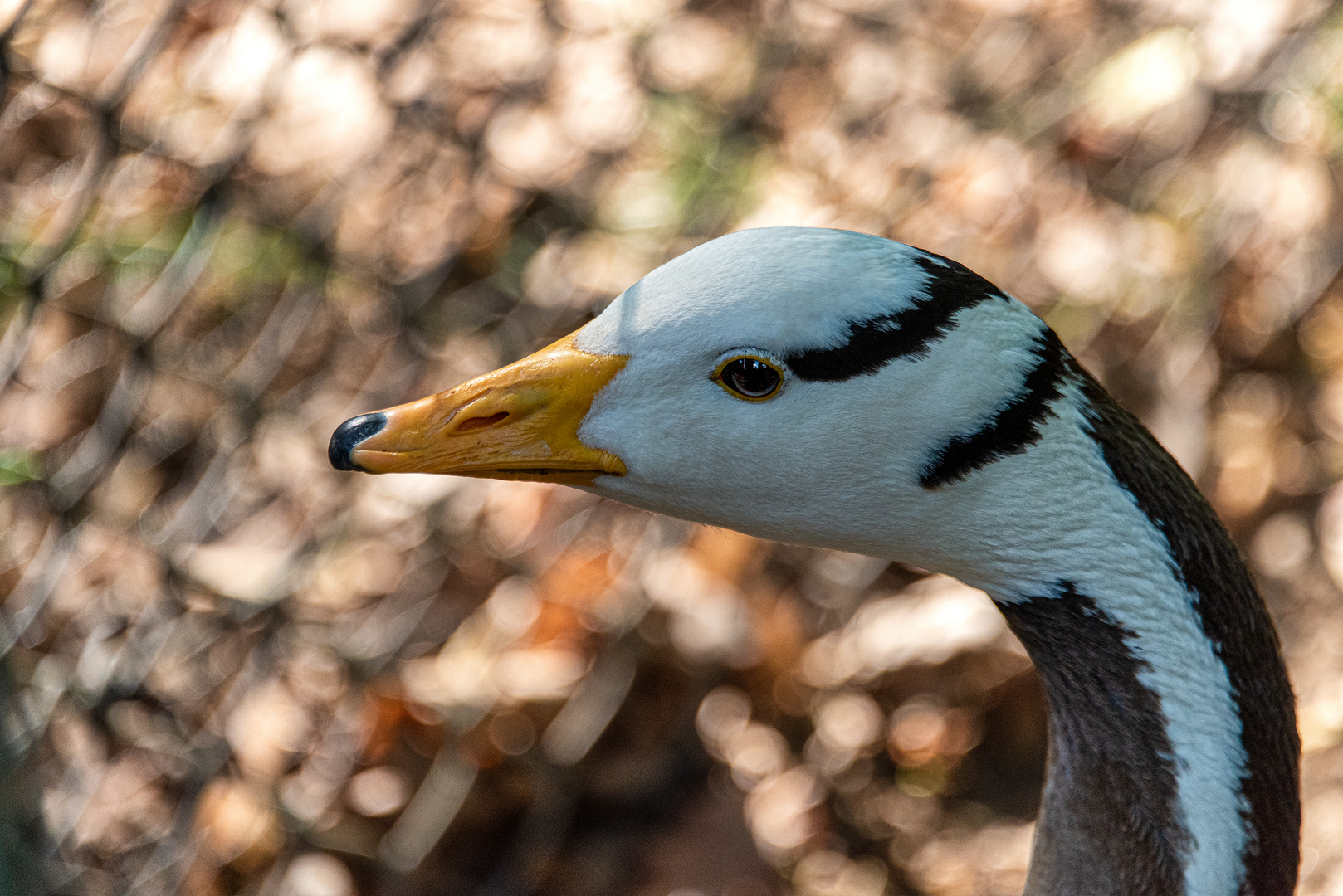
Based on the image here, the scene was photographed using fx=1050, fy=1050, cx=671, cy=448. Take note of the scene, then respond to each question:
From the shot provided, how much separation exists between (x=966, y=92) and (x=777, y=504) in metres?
2.55

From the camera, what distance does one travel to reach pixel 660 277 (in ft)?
4.23

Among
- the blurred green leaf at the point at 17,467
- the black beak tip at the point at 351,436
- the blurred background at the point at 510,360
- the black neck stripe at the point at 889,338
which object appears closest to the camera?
the black neck stripe at the point at 889,338

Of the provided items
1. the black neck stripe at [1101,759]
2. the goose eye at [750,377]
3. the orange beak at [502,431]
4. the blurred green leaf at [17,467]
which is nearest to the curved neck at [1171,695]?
the black neck stripe at [1101,759]

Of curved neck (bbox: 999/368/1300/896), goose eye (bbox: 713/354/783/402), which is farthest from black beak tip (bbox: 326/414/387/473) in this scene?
curved neck (bbox: 999/368/1300/896)

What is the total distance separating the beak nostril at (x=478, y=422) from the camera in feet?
4.35

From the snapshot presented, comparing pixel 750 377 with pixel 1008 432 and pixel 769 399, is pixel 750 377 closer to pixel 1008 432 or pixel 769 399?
pixel 769 399

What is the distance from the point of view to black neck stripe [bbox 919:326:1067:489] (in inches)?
49.1

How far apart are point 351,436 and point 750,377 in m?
0.51

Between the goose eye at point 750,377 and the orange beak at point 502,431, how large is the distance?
14cm

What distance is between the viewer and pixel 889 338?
1.23 m

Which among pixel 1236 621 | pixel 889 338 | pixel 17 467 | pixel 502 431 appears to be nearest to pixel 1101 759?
pixel 1236 621

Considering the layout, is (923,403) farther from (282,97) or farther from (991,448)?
(282,97)

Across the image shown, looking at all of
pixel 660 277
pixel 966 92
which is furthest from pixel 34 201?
pixel 966 92

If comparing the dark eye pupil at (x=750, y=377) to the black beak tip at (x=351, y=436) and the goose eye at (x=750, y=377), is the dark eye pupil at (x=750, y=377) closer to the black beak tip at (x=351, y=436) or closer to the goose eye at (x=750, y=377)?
the goose eye at (x=750, y=377)
